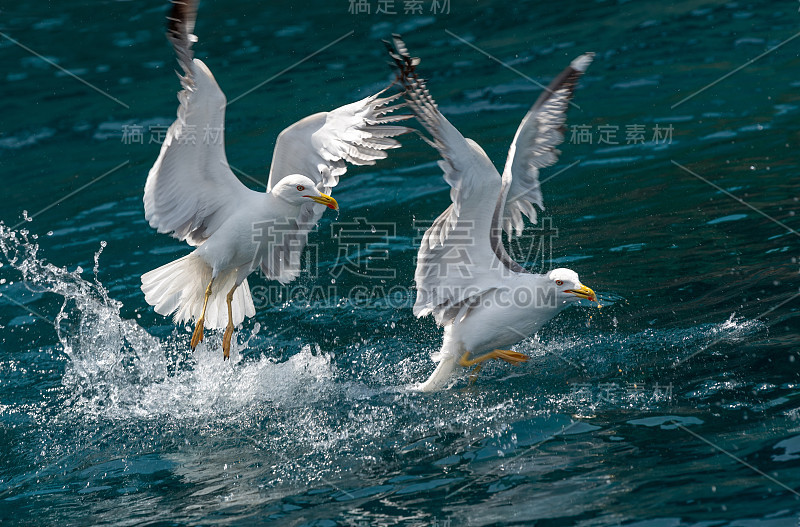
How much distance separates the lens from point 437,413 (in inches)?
253

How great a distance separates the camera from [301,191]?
6848mm

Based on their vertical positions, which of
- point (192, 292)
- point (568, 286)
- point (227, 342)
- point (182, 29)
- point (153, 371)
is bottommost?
point (153, 371)

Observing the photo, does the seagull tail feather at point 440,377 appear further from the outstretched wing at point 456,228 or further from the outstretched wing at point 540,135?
the outstretched wing at point 540,135

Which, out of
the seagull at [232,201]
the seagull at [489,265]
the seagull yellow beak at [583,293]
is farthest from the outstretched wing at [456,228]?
the seagull at [232,201]

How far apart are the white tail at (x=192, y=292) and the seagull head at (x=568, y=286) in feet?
8.95

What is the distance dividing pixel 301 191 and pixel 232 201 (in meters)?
0.63

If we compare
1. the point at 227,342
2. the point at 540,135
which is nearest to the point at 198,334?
the point at 227,342

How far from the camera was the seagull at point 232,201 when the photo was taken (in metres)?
6.84

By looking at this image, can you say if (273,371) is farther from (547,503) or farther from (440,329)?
(547,503)

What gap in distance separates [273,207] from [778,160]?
6156 millimetres

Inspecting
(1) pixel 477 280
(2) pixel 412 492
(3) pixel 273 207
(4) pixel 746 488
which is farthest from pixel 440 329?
(4) pixel 746 488

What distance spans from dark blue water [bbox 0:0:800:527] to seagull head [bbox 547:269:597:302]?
2.12ft

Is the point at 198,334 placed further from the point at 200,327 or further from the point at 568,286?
the point at 568,286

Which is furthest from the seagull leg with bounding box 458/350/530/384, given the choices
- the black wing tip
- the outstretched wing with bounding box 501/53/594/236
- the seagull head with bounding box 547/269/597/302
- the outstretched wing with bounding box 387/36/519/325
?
the black wing tip
